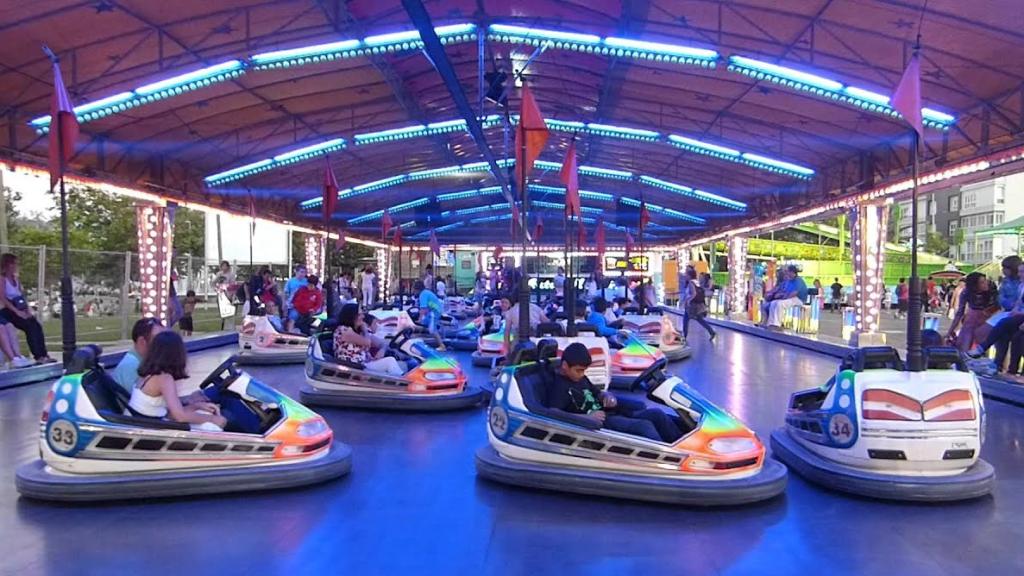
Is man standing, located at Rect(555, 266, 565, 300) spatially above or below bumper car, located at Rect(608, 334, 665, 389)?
above

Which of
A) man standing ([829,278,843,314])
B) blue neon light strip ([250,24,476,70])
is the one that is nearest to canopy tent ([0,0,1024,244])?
blue neon light strip ([250,24,476,70])

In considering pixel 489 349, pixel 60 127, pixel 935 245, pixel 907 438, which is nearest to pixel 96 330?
pixel 489 349

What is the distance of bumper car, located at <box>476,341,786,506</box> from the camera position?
11.2ft

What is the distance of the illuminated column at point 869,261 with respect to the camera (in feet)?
36.8

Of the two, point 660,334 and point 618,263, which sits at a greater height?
point 618,263

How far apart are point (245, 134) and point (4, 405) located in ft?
20.1

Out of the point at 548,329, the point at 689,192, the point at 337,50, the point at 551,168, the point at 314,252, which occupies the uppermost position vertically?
the point at 551,168

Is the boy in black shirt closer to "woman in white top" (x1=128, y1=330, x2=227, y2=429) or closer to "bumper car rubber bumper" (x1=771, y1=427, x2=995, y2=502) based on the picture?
"bumper car rubber bumper" (x1=771, y1=427, x2=995, y2=502)

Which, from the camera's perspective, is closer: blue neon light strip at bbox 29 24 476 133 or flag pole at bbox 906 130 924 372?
flag pole at bbox 906 130 924 372

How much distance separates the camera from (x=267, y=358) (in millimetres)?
8750

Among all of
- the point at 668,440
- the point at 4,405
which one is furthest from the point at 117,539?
the point at 4,405

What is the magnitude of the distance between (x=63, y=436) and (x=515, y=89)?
9.23 metres

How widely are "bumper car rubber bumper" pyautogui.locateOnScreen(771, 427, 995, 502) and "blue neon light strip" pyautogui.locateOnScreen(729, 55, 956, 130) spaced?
17.4 feet

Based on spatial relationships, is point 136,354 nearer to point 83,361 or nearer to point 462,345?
point 83,361
